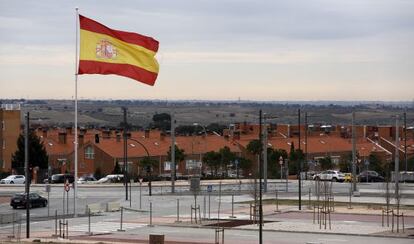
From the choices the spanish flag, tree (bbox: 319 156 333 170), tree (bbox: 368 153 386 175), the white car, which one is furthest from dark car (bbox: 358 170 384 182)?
the spanish flag

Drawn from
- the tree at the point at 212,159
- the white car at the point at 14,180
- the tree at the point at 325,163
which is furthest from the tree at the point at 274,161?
the white car at the point at 14,180

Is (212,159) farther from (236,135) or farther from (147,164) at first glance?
(236,135)

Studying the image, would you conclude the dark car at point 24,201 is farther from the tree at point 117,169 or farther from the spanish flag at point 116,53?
the tree at point 117,169

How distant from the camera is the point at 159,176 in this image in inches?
5266

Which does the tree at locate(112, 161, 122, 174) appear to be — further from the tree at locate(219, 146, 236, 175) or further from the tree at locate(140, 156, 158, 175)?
the tree at locate(219, 146, 236, 175)

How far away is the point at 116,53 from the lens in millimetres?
54594

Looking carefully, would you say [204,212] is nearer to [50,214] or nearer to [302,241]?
[50,214]

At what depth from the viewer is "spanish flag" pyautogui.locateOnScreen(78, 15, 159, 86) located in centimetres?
5334

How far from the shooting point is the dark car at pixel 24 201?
79625mm

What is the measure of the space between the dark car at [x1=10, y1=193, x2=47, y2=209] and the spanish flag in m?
26.1

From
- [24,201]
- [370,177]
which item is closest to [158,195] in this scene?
[24,201]

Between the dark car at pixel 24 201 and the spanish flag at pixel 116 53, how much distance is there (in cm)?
2609

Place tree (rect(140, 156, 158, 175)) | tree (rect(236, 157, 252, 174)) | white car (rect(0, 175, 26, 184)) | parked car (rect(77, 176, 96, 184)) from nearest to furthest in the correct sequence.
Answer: white car (rect(0, 175, 26, 184)), parked car (rect(77, 176, 96, 184)), tree (rect(140, 156, 158, 175)), tree (rect(236, 157, 252, 174))

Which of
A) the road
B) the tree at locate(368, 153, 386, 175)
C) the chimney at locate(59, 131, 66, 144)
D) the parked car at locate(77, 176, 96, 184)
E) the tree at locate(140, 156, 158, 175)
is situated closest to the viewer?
the road
